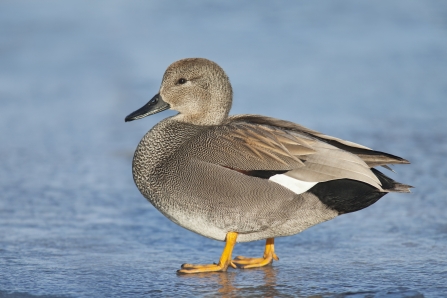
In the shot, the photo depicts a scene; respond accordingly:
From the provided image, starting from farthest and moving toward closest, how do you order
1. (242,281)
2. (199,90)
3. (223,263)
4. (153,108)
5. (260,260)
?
(153,108) < (199,90) < (260,260) < (223,263) < (242,281)

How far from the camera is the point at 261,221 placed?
14.8 ft

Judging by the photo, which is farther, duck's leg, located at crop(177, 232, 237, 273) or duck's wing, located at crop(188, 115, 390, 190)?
duck's leg, located at crop(177, 232, 237, 273)

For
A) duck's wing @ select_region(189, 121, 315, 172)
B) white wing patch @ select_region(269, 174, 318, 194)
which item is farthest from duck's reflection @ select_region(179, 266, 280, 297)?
duck's wing @ select_region(189, 121, 315, 172)

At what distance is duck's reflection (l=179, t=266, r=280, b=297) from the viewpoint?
A: 4.08 metres

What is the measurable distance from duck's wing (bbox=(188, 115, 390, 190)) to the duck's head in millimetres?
256

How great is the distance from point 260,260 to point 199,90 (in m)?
1.27

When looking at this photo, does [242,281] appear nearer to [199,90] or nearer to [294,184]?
[294,184]

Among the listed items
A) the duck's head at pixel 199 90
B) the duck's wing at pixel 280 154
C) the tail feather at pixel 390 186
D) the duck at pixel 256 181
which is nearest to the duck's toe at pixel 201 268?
the duck at pixel 256 181

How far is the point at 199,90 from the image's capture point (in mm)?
4988

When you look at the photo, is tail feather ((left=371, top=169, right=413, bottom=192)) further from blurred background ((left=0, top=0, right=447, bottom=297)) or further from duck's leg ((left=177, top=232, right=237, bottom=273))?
duck's leg ((left=177, top=232, right=237, bottom=273))

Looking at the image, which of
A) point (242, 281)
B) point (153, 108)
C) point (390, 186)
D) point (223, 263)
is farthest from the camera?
point (153, 108)

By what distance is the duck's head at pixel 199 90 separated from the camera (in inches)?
196

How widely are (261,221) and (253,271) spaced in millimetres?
362

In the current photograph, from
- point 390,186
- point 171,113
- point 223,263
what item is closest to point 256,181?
point 223,263
